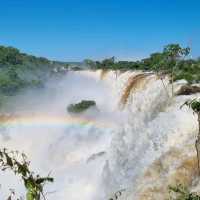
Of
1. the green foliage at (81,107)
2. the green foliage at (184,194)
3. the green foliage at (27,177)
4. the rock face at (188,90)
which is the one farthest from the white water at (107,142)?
the green foliage at (27,177)

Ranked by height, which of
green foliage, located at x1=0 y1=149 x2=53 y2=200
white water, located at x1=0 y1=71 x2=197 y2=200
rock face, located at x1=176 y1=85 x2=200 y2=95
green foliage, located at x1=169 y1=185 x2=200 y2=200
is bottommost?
white water, located at x1=0 y1=71 x2=197 y2=200

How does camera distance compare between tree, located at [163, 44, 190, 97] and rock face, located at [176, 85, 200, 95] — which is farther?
tree, located at [163, 44, 190, 97]

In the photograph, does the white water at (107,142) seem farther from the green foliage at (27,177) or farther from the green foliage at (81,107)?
the green foliage at (27,177)

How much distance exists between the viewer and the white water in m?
18.7

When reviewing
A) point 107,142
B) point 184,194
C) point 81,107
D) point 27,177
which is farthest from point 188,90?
point 27,177

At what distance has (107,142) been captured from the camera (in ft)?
92.4

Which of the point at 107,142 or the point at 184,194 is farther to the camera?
the point at 107,142

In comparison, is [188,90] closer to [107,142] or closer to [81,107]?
[107,142]

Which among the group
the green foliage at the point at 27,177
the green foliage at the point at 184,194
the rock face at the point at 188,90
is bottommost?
the green foliage at the point at 184,194

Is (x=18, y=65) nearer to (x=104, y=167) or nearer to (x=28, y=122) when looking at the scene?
(x=28, y=122)

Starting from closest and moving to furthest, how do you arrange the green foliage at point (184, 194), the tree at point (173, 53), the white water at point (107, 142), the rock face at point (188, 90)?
the green foliage at point (184, 194), the white water at point (107, 142), the rock face at point (188, 90), the tree at point (173, 53)

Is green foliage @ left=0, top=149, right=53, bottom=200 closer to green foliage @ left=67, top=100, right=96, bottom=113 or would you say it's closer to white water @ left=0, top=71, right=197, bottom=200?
white water @ left=0, top=71, right=197, bottom=200

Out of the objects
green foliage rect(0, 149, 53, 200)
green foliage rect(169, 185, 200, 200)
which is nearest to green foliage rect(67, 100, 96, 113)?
green foliage rect(169, 185, 200, 200)

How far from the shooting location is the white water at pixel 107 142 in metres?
18.7
